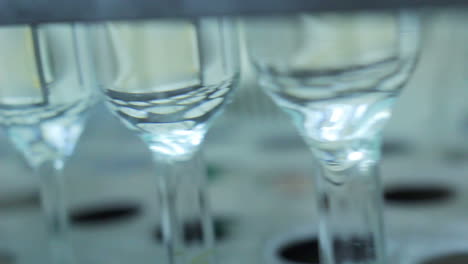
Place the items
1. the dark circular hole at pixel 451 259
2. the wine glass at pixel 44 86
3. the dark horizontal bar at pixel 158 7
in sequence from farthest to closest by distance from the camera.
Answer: the dark circular hole at pixel 451 259, the wine glass at pixel 44 86, the dark horizontal bar at pixel 158 7

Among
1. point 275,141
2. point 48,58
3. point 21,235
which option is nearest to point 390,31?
point 48,58

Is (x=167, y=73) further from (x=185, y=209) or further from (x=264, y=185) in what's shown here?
(x=264, y=185)

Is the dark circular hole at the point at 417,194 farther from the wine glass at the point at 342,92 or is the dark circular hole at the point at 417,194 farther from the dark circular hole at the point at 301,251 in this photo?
the wine glass at the point at 342,92

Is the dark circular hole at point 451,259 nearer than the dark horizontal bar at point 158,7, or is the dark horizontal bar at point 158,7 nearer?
the dark horizontal bar at point 158,7

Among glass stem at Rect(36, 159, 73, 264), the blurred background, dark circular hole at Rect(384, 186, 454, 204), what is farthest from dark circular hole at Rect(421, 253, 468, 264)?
glass stem at Rect(36, 159, 73, 264)

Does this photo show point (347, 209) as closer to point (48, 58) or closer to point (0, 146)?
point (48, 58)

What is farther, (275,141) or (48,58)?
(275,141)

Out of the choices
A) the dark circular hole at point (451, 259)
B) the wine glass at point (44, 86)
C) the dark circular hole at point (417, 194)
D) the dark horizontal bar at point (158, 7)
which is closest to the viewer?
the dark horizontal bar at point (158, 7)

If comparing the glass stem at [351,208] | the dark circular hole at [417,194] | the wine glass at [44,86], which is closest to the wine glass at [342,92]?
the glass stem at [351,208]
